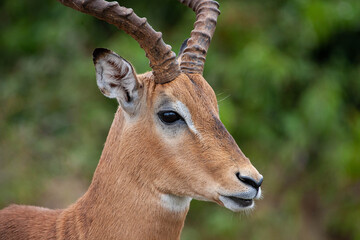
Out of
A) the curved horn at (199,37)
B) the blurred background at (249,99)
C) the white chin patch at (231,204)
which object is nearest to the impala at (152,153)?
the white chin patch at (231,204)

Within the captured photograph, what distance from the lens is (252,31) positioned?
937cm

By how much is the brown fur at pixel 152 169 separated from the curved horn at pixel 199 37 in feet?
0.49

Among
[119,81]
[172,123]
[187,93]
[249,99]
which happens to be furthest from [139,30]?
[249,99]

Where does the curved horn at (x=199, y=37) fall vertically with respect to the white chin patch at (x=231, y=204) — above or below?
above

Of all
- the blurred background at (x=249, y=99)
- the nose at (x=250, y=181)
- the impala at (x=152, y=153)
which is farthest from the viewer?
the blurred background at (x=249, y=99)

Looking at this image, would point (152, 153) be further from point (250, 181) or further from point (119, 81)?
point (250, 181)

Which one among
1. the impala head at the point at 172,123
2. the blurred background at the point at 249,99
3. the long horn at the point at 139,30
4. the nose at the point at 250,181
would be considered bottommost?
the nose at the point at 250,181

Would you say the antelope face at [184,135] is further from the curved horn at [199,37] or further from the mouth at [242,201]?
the curved horn at [199,37]

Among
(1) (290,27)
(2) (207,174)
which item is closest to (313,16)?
(1) (290,27)

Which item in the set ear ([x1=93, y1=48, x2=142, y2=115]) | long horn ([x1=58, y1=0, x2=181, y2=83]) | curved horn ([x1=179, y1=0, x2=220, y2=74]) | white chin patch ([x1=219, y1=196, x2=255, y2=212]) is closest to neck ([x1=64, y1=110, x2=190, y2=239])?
ear ([x1=93, y1=48, x2=142, y2=115])

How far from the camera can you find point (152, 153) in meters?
3.54

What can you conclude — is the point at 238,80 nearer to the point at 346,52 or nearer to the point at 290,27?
the point at 290,27

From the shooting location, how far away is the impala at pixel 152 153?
340 centimetres

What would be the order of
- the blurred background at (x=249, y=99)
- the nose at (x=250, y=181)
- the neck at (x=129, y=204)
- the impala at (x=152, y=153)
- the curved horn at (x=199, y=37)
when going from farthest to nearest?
1. the blurred background at (x=249, y=99)
2. the curved horn at (x=199, y=37)
3. the neck at (x=129, y=204)
4. the impala at (x=152, y=153)
5. the nose at (x=250, y=181)
